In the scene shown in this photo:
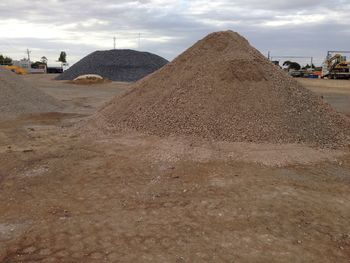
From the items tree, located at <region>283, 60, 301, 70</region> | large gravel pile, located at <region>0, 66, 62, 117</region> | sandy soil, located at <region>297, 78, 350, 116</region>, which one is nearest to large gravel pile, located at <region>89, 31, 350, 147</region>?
large gravel pile, located at <region>0, 66, 62, 117</region>

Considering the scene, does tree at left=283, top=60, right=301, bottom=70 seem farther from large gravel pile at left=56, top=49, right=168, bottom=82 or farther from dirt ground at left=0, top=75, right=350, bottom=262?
dirt ground at left=0, top=75, right=350, bottom=262

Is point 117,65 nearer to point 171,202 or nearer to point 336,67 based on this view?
point 336,67

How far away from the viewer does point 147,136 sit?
9609mm

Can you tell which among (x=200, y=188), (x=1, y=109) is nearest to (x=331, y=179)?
(x=200, y=188)

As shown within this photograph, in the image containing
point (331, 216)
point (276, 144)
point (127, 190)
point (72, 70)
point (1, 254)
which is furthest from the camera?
point (72, 70)

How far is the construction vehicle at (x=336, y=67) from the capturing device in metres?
41.8

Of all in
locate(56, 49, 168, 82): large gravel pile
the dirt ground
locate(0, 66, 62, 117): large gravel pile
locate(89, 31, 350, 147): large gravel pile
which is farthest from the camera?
locate(56, 49, 168, 82): large gravel pile

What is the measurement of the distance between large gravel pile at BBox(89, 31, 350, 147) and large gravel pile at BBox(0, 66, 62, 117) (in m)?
4.88

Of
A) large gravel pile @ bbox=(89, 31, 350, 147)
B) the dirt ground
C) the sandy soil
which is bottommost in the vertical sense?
the dirt ground

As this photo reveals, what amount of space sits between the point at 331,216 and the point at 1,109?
1271 centimetres

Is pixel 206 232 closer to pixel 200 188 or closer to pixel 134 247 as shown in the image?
pixel 134 247

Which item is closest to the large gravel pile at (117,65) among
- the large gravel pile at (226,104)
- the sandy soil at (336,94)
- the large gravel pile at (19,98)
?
the sandy soil at (336,94)

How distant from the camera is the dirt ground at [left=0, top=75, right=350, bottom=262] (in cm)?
444

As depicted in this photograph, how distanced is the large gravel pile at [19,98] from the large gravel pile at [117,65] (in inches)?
860
